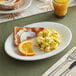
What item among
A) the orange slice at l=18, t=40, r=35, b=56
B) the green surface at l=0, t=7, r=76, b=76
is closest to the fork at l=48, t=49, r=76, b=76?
the green surface at l=0, t=7, r=76, b=76

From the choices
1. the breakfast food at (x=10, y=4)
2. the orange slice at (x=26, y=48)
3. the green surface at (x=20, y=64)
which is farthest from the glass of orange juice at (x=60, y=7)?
the orange slice at (x=26, y=48)

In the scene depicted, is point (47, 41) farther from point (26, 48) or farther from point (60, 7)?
point (60, 7)

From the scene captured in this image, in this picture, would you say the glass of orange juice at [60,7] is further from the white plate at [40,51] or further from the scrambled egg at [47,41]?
the scrambled egg at [47,41]

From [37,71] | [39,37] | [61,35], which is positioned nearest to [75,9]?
[61,35]

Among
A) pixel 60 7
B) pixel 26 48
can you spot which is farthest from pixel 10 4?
pixel 26 48

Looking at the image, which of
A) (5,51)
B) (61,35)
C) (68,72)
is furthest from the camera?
(61,35)

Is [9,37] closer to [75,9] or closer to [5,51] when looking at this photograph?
[5,51]

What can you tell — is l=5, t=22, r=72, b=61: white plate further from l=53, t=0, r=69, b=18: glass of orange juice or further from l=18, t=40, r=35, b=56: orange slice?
l=53, t=0, r=69, b=18: glass of orange juice
